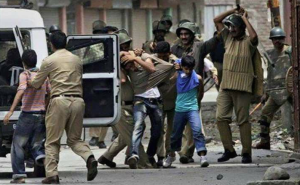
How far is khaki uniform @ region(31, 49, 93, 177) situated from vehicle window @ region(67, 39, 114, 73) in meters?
1.30

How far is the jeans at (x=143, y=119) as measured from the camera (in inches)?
656

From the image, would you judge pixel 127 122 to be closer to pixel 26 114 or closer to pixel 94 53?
pixel 94 53

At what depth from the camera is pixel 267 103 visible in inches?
762

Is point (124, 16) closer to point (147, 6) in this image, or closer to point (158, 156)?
point (147, 6)

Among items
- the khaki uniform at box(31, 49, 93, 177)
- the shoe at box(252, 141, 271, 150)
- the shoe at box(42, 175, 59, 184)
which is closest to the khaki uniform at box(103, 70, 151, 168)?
the khaki uniform at box(31, 49, 93, 177)

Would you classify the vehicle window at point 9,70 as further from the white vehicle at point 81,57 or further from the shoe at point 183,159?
the shoe at point 183,159

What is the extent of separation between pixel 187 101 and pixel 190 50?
3.44 ft

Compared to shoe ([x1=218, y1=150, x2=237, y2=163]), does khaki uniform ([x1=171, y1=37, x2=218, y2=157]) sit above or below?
above

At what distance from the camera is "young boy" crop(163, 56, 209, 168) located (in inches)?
665

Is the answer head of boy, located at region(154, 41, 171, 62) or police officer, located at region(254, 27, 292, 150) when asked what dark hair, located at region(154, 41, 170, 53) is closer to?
head of boy, located at region(154, 41, 171, 62)

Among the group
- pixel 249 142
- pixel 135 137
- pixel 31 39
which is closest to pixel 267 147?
pixel 249 142

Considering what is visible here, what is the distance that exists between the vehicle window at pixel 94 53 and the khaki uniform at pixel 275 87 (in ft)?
11.9

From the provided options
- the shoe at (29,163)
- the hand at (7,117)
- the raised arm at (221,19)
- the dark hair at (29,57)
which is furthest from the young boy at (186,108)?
the hand at (7,117)

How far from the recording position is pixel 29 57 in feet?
49.0
